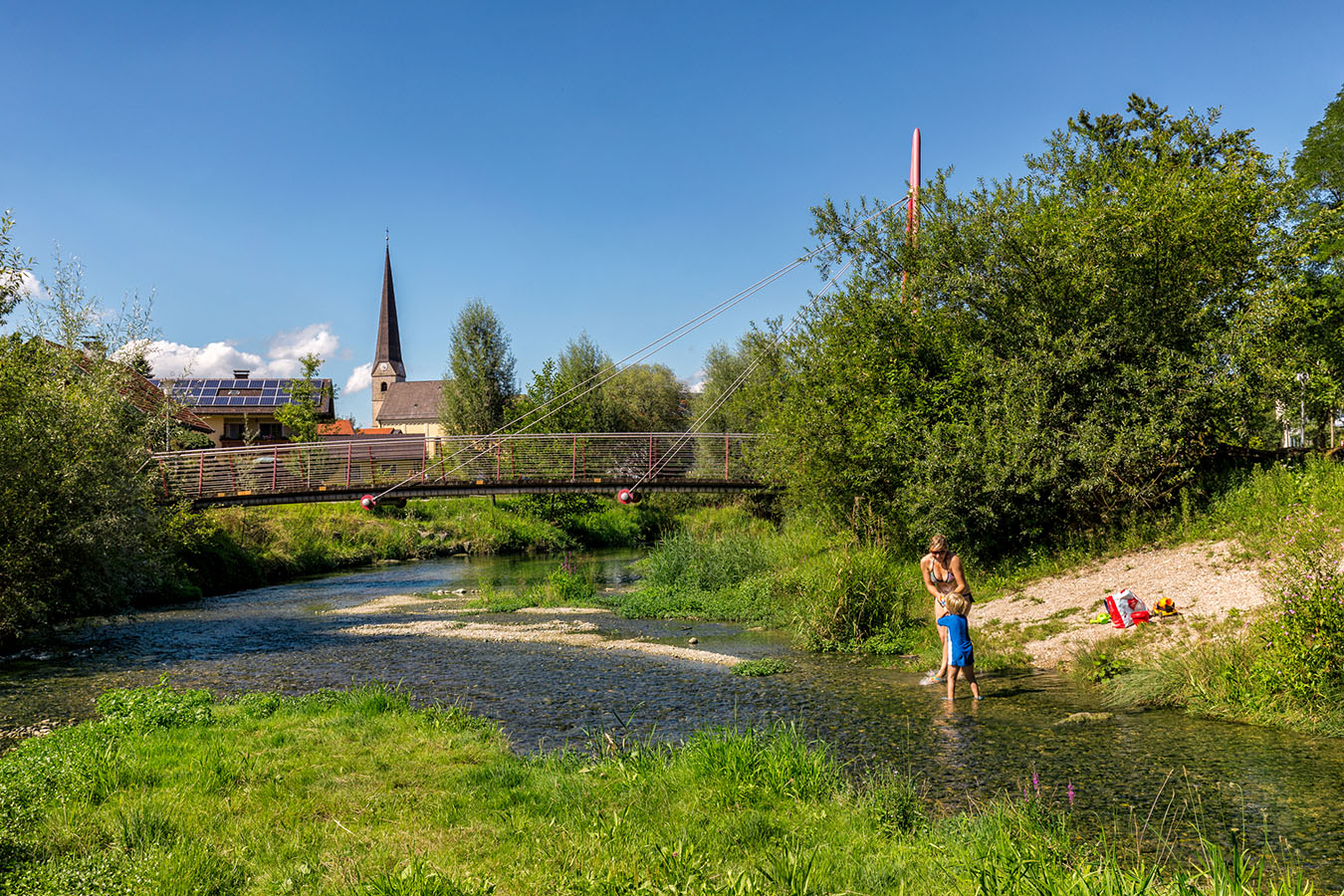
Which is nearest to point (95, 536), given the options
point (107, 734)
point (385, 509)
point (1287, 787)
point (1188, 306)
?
point (107, 734)

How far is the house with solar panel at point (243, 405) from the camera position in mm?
78000

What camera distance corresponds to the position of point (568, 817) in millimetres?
6785

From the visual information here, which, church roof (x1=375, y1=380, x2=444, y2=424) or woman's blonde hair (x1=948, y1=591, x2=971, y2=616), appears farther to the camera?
church roof (x1=375, y1=380, x2=444, y2=424)

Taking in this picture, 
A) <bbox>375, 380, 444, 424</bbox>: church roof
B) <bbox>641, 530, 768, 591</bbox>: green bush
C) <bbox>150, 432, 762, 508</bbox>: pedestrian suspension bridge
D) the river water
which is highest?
<bbox>375, 380, 444, 424</bbox>: church roof

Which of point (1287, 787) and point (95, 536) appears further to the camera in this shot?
point (95, 536)

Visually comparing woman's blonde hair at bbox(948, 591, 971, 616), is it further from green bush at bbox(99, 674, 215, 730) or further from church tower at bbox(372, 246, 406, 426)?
church tower at bbox(372, 246, 406, 426)

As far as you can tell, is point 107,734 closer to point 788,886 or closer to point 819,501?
point 788,886

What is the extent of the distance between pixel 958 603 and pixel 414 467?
2825 centimetres

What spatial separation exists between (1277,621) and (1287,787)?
324 cm

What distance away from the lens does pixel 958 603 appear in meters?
11.9

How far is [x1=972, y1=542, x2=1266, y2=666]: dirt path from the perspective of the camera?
511 inches

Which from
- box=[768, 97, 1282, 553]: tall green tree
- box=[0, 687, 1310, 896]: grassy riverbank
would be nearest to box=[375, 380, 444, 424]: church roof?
box=[768, 97, 1282, 553]: tall green tree

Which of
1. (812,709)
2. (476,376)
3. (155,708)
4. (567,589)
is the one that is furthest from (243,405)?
(812,709)

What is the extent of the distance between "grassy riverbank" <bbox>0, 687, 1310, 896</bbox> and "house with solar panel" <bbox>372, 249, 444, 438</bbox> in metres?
99.5
